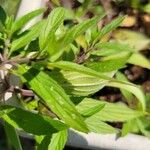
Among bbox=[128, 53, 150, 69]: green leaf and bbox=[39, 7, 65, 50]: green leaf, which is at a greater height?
bbox=[39, 7, 65, 50]: green leaf

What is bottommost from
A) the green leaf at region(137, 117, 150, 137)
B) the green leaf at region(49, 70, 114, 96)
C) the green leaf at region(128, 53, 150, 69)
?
the green leaf at region(137, 117, 150, 137)

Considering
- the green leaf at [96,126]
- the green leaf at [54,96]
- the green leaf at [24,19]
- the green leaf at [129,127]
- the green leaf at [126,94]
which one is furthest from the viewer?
the green leaf at [126,94]

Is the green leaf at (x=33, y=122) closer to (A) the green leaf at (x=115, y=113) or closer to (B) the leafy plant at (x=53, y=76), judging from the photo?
(B) the leafy plant at (x=53, y=76)

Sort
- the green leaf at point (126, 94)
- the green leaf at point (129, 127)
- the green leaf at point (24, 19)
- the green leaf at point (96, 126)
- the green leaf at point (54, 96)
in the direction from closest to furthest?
the green leaf at point (54, 96) → the green leaf at point (24, 19) → the green leaf at point (96, 126) → the green leaf at point (129, 127) → the green leaf at point (126, 94)

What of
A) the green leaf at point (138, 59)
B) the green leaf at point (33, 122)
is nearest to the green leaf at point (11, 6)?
the green leaf at point (138, 59)

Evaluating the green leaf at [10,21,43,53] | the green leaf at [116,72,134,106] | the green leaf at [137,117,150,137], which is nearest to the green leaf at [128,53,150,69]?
the green leaf at [116,72,134,106]

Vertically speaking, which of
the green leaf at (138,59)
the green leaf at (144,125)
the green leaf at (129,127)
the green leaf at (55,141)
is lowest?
the green leaf at (144,125)

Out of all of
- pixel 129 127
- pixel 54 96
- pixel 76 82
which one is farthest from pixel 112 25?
pixel 129 127

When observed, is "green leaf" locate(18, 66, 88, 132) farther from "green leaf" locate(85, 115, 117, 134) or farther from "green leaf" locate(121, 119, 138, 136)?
"green leaf" locate(121, 119, 138, 136)
